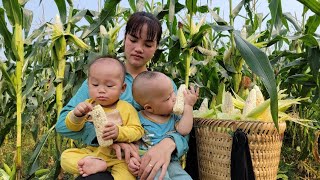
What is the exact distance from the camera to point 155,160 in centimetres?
178

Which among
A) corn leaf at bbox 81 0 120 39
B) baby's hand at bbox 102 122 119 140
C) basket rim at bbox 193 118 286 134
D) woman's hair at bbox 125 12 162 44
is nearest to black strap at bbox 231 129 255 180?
basket rim at bbox 193 118 286 134

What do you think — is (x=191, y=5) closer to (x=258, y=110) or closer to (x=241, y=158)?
(x=258, y=110)

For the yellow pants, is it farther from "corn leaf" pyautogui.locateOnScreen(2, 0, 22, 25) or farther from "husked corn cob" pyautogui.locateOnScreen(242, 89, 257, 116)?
"corn leaf" pyautogui.locateOnScreen(2, 0, 22, 25)

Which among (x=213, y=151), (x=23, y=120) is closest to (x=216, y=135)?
(x=213, y=151)

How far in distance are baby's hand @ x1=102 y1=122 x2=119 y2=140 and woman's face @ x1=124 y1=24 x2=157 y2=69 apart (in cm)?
55

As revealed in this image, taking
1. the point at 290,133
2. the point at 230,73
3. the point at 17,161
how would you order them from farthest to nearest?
the point at 290,133
the point at 230,73
the point at 17,161

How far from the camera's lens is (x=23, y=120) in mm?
3395

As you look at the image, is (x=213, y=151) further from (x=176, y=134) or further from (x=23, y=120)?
(x=23, y=120)

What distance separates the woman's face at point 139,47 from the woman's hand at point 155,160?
1.69 ft

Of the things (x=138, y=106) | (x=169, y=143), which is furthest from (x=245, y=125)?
(x=138, y=106)

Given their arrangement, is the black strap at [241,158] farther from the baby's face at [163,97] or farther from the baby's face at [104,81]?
the baby's face at [104,81]

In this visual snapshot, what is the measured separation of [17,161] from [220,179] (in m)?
1.28

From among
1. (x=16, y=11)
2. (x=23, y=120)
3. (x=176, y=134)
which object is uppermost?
(x=16, y=11)

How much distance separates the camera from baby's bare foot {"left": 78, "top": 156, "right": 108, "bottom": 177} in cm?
174
